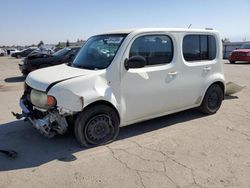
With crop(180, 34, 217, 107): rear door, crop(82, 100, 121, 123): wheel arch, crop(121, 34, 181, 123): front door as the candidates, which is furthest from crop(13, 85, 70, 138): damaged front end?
crop(180, 34, 217, 107): rear door

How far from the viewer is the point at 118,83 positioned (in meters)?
4.69

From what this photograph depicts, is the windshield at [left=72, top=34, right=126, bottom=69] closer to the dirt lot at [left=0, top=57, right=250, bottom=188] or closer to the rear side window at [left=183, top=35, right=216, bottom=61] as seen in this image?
the dirt lot at [left=0, top=57, right=250, bottom=188]

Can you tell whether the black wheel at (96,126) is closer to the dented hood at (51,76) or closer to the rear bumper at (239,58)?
the dented hood at (51,76)

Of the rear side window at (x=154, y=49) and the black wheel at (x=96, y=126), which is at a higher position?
the rear side window at (x=154, y=49)

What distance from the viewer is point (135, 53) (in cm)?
488

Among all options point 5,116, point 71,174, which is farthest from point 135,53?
point 5,116

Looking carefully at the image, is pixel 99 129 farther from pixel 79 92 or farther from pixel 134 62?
pixel 134 62

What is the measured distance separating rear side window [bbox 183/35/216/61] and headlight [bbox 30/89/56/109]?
2830 mm

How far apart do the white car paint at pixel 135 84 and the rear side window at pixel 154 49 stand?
9cm

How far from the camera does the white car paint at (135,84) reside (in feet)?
14.1

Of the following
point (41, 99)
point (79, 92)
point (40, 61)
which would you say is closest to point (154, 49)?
point (79, 92)

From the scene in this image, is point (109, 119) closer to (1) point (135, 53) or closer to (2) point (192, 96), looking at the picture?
(1) point (135, 53)

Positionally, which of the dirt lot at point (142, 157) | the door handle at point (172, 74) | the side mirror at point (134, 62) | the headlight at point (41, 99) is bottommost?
the dirt lot at point (142, 157)

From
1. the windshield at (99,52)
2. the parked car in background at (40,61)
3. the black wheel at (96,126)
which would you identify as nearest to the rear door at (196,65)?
the windshield at (99,52)
